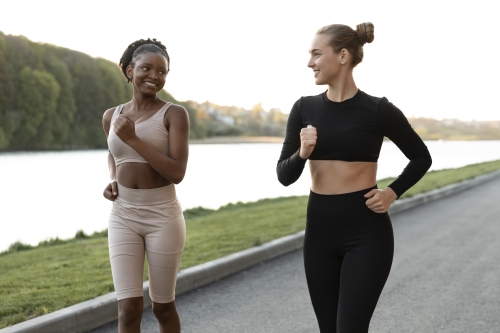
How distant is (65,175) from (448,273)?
26.0m

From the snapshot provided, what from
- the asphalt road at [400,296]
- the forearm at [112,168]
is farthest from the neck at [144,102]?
the asphalt road at [400,296]

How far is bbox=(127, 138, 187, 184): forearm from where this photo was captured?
2982 millimetres

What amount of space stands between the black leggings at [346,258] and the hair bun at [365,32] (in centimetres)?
73

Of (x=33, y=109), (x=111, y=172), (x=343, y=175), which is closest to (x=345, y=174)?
(x=343, y=175)

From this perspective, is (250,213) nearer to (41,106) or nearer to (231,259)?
(231,259)

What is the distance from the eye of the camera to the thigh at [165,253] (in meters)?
3.15

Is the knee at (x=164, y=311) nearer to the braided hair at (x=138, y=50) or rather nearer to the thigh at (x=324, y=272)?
the thigh at (x=324, y=272)

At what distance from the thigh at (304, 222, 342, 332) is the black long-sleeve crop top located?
305 mm

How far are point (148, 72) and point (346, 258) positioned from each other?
1395 millimetres

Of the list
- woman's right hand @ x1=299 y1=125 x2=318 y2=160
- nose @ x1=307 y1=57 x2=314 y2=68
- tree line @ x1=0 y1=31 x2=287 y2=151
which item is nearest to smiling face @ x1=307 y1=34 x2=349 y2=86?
nose @ x1=307 y1=57 x2=314 y2=68

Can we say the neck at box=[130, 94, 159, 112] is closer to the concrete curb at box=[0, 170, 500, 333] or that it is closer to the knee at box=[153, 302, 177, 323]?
the knee at box=[153, 302, 177, 323]

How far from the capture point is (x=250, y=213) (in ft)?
42.3

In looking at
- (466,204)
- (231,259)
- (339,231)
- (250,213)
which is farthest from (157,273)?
(466,204)

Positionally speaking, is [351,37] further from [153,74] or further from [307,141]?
[153,74]
